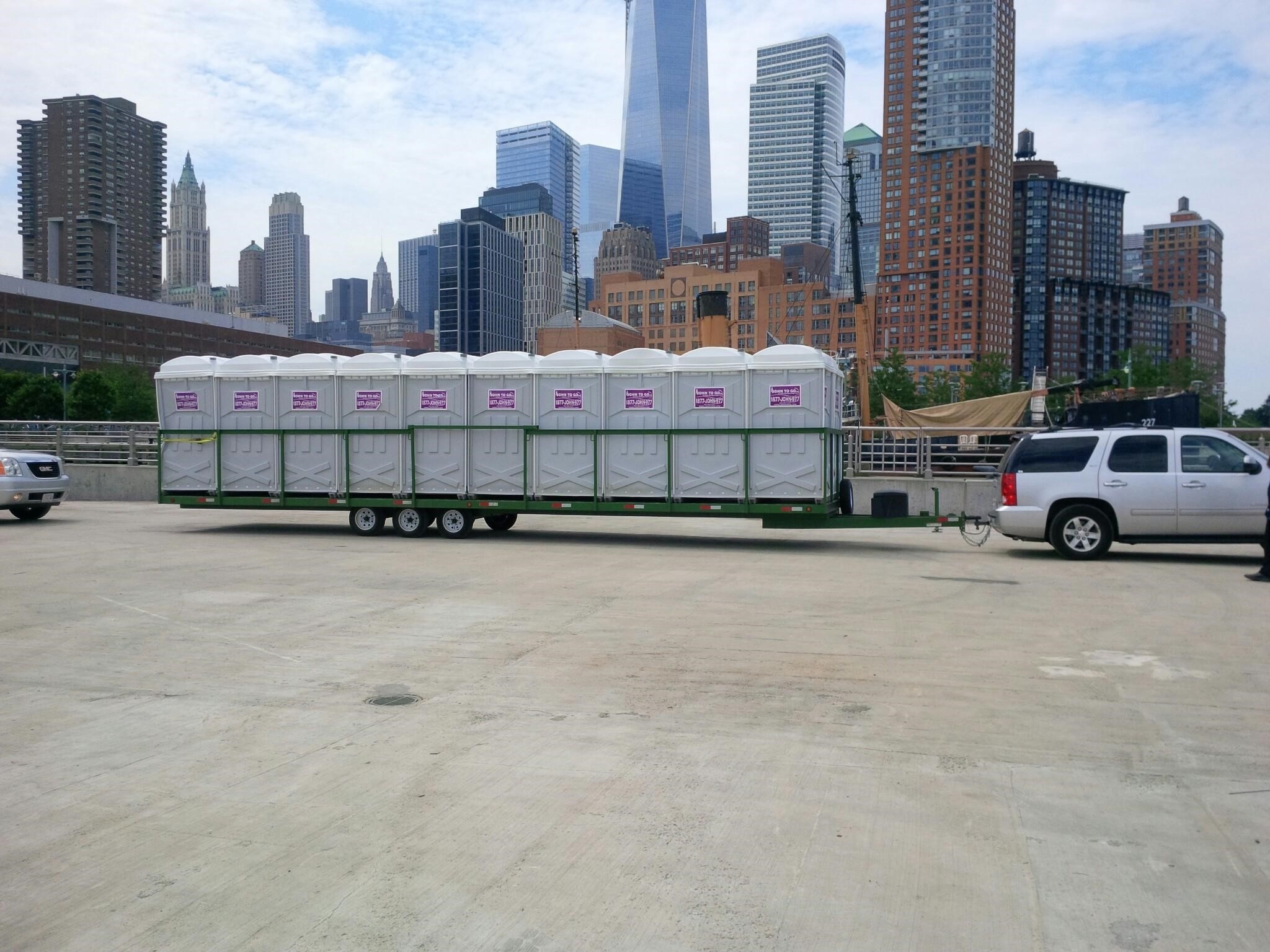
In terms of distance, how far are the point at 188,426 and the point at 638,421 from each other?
28.9 ft

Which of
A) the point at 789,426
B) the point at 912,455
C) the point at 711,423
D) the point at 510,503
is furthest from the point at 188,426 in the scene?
the point at 912,455

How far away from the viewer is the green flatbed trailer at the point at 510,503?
15539mm

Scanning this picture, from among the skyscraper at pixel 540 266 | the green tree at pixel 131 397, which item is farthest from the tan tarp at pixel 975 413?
the skyscraper at pixel 540 266

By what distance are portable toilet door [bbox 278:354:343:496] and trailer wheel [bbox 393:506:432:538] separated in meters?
1.27

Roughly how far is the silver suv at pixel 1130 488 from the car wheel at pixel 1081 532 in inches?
0.5

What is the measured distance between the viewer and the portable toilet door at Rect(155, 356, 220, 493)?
18.4 meters

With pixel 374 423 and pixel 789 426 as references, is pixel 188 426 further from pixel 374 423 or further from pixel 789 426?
pixel 789 426

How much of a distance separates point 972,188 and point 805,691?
193 meters

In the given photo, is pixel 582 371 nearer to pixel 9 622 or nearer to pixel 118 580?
pixel 118 580

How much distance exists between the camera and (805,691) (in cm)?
692

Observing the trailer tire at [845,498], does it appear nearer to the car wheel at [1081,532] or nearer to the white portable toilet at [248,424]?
the car wheel at [1081,532]

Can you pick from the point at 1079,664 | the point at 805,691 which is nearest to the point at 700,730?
the point at 805,691

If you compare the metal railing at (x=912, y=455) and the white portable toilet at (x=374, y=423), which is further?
the metal railing at (x=912, y=455)

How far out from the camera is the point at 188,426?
1855cm
